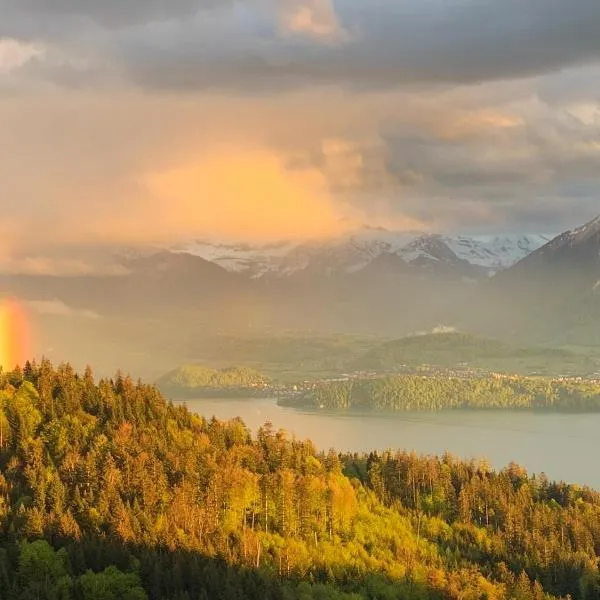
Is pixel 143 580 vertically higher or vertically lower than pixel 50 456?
lower

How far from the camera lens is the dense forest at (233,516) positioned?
55.5 metres

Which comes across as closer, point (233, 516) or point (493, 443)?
point (233, 516)

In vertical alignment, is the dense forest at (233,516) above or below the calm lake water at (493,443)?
above

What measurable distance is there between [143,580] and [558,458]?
115 meters

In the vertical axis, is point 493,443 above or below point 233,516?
below

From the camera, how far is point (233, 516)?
67188 mm

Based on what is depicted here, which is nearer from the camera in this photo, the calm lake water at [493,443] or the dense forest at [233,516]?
the dense forest at [233,516]

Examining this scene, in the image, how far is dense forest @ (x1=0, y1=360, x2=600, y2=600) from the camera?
55500mm

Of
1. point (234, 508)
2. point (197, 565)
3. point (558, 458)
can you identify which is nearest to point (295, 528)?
point (234, 508)

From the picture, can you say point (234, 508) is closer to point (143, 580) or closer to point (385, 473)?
point (143, 580)

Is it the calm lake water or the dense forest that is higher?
the dense forest

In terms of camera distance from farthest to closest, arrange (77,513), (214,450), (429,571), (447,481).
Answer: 1. (447,481)
2. (214,450)
3. (429,571)
4. (77,513)

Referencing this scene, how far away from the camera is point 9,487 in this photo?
206 ft

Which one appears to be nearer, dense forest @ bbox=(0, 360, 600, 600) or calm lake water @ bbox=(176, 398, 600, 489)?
dense forest @ bbox=(0, 360, 600, 600)
